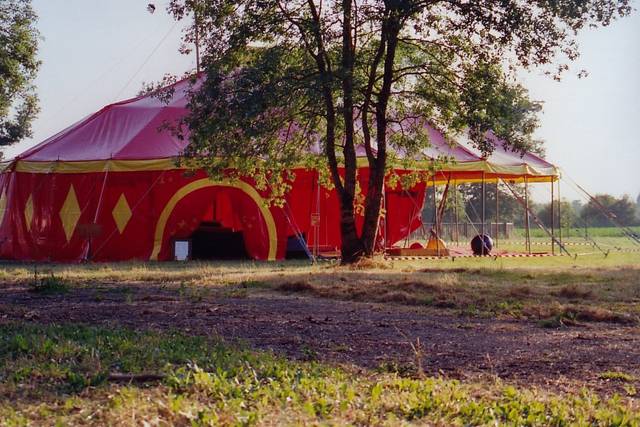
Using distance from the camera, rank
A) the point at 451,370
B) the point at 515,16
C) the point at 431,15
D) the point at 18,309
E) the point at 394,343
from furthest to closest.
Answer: the point at 431,15
the point at 515,16
the point at 18,309
the point at 394,343
the point at 451,370

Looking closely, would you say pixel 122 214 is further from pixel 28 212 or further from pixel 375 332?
pixel 375 332

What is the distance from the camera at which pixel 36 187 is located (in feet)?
68.6

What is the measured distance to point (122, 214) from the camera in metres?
20.0

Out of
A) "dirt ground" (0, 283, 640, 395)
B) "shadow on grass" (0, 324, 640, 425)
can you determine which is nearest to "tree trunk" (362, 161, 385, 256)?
"dirt ground" (0, 283, 640, 395)

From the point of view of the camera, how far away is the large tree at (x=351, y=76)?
14953 mm

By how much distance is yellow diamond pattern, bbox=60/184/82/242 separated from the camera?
66.2ft

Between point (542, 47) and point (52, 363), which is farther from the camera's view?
point (542, 47)

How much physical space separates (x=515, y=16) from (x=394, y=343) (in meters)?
9.04

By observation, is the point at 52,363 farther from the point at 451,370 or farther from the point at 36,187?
the point at 36,187

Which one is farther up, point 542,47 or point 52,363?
point 542,47

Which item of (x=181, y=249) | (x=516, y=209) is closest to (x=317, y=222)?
(x=181, y=249)

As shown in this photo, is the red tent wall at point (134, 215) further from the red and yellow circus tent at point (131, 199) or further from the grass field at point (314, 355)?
the grass field at point (314, 355)

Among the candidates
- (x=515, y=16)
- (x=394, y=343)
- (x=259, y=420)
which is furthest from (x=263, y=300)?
(x=515, y=16)

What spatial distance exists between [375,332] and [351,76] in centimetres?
810
